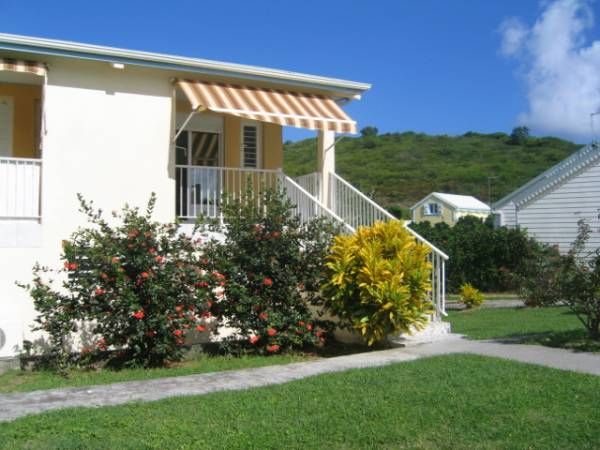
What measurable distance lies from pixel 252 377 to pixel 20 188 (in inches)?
189

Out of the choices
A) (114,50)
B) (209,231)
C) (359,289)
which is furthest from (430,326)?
(114,50)

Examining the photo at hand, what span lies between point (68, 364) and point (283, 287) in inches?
128

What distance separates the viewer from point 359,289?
32.8ft

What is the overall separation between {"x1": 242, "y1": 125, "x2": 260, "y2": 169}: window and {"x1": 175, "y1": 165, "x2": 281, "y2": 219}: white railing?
88 cm

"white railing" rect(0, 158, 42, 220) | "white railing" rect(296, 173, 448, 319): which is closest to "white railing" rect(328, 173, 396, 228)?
"white railing" rect(296, 173, 448, 319)

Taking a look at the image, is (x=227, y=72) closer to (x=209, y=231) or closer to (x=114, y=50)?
(x=114, y=50)

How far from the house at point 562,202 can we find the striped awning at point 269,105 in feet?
43.8

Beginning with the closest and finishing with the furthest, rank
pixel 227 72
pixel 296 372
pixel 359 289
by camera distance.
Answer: pixel 296 372 → pixel 359 289 → pixel 227 72

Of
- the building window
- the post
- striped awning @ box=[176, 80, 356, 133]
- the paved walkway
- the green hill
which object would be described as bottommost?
the paved walkway

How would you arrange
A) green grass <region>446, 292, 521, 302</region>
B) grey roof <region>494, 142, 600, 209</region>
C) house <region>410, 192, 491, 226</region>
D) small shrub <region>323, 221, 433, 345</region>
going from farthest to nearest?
house <region>410, 192, 491, 226</region> < grey roof <region>494, 142, 600, 209</region> < green grass <region>446, 292, 521, 302</region> < small shrub <region>323, 221, 433, 345</region>

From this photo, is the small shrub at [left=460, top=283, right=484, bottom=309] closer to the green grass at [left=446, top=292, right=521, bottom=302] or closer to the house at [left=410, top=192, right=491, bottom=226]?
the green grass at [left=446, top=292, right=521, bottom=302]

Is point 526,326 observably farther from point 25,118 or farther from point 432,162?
point 432,162

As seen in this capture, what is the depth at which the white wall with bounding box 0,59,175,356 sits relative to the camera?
10.1 metres

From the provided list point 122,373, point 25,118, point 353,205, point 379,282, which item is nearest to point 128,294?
point 122,373
